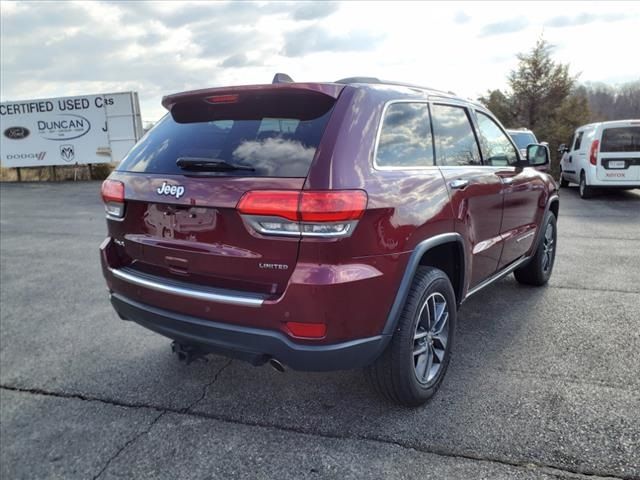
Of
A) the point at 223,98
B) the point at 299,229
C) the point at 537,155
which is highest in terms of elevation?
the point at 223,98

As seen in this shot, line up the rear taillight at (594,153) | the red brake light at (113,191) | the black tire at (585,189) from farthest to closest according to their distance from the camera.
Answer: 1. the black tire at (585,189)
2. the rear taillight at (594,153)
3. the red brake light at (113,191)

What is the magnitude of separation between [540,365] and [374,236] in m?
1.80

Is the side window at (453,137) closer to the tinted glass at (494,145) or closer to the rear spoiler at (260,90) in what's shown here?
the tinted glass at (494,145)

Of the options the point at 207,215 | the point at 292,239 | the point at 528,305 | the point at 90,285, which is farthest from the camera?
the point at 90,285

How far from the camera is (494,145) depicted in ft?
13.4

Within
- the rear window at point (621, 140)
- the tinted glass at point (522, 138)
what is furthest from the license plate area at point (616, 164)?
the tinted glass at point (522, 138)

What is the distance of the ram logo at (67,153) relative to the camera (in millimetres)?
19328

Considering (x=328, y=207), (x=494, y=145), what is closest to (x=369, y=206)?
(x=328, y=207)

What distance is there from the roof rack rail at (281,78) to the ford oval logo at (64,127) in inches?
720

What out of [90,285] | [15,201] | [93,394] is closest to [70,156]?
[15,201]

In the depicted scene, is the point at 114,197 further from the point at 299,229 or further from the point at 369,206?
the point at 369,206

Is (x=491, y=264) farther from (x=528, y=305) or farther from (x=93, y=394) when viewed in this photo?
(x=93, y=394)

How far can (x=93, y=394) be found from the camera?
129 inches

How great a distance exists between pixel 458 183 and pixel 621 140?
408 inches
